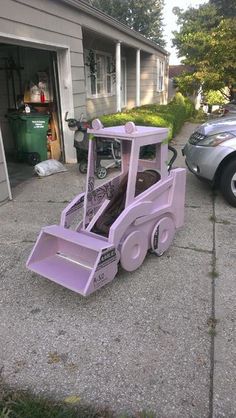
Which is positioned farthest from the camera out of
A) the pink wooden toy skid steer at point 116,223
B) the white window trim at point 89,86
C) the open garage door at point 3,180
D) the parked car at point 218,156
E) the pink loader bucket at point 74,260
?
the white window trim at point 89,86

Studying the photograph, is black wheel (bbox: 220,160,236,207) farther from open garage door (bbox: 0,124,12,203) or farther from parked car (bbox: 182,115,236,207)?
open garage door (bbox: 0,124,12,203)

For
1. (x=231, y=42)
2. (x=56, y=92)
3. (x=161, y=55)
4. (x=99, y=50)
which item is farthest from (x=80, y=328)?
(x=161, y=55)

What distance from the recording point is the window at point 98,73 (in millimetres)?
11248

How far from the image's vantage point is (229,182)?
195 inches

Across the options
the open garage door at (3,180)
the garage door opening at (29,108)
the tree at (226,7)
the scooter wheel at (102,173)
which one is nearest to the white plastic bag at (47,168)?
the garage door opening at (29,108)

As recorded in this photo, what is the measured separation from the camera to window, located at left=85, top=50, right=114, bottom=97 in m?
11.2

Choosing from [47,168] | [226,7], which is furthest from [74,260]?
[226,7]

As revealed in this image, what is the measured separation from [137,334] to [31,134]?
18.8 feet

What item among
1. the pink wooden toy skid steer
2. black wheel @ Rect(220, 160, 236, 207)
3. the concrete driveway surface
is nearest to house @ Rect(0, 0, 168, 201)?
the pink wooden toy skid steer

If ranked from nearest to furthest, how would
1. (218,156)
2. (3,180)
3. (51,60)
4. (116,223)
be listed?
(116,223) → (218,156) → (3,180) → (51,60)

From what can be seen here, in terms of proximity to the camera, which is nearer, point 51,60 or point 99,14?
point 51,60

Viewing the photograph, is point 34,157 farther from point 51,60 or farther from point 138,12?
point 138,12

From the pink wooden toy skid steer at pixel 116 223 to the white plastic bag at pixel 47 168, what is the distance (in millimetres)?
3429

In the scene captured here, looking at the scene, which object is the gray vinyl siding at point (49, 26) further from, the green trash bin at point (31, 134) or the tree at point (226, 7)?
the tree at point (226, 7)
